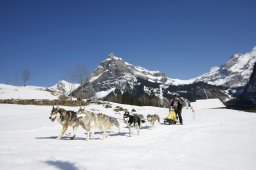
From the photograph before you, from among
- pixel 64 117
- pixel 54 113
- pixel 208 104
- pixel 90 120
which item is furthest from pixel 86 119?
pixel 208 104

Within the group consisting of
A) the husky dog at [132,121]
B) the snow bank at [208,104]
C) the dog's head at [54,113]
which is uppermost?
the snow bank at [208,104]

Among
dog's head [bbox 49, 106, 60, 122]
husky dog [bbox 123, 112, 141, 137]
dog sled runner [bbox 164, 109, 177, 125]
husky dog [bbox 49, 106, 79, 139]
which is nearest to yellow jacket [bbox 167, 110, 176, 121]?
dog sled runner [bbox 164, 109, 177, 125]

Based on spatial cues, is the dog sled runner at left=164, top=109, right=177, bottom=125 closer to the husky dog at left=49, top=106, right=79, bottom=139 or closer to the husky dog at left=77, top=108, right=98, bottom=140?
the husky dog at left=77, top=108, right=98, bottom=140

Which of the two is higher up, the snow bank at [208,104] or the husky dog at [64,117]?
the snow bank at [208,104]

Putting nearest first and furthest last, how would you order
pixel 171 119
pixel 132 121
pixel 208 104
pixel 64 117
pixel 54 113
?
1. pixel 54 113
2. pixel 64 117
3. pixel 132 121
4. pixel 171 119
5. pixel 208 104

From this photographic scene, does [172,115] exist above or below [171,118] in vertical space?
above

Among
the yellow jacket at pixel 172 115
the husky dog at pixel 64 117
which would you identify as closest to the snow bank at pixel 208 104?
the yellow jacket at pixel 172 115

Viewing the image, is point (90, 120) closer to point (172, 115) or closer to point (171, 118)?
point (171, 118)

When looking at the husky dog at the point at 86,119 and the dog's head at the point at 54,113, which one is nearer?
the dog's head at the point at 54,113

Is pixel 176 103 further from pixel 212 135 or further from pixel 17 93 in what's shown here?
pixel 17 93

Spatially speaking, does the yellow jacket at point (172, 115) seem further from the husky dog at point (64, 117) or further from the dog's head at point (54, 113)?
the dog's head at point (54, 113)

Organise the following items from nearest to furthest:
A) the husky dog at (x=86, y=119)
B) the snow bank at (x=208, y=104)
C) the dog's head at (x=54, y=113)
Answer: the dog's head at (x=54, y=113) < the husky dog at (x=86, y=119) < the snow bank at (x=208, y=104)

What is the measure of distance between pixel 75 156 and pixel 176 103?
1731cm

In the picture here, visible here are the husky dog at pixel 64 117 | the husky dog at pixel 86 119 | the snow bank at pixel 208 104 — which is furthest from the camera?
the snow bank at pixel 208 104
